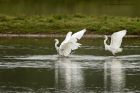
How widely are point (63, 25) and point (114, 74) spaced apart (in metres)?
19.1

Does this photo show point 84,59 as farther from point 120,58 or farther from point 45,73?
point 45,73

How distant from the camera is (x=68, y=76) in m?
21.5

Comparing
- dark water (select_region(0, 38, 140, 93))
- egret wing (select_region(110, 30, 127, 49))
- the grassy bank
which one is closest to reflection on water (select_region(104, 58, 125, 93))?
dark water (select_region(0, 38, 140, 93))

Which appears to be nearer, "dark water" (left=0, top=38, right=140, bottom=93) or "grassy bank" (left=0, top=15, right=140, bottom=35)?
"dark water" (left=0, top=38, right=140, bottom=93)

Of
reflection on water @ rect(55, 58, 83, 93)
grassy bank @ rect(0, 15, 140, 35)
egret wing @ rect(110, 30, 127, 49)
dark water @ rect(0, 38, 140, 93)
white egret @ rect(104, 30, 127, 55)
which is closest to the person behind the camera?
reflection on water @ rect(55, 58, 83, 93)

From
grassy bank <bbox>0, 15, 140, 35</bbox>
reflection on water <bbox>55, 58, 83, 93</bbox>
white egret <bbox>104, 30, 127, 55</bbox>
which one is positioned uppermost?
grassy bank <bbox>0, 15, 140, 35</bbox>

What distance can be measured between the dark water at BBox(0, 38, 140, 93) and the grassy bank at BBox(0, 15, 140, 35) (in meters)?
6.74

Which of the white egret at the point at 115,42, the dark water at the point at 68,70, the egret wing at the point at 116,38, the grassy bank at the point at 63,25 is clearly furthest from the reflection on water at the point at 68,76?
the grassy bank at the point at 63,25

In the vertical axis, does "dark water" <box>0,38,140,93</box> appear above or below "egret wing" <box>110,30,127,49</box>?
below

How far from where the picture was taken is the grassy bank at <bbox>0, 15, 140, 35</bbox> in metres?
39.3

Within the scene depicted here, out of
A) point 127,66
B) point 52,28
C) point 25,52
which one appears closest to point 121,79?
point 127,66

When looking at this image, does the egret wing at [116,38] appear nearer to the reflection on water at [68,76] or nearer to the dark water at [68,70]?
the dark water at [68,70]

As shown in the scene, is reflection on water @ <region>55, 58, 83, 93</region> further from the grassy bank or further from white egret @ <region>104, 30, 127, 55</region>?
the grassy bank

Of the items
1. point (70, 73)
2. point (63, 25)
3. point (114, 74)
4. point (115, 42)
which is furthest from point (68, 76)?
point (63, 25)
